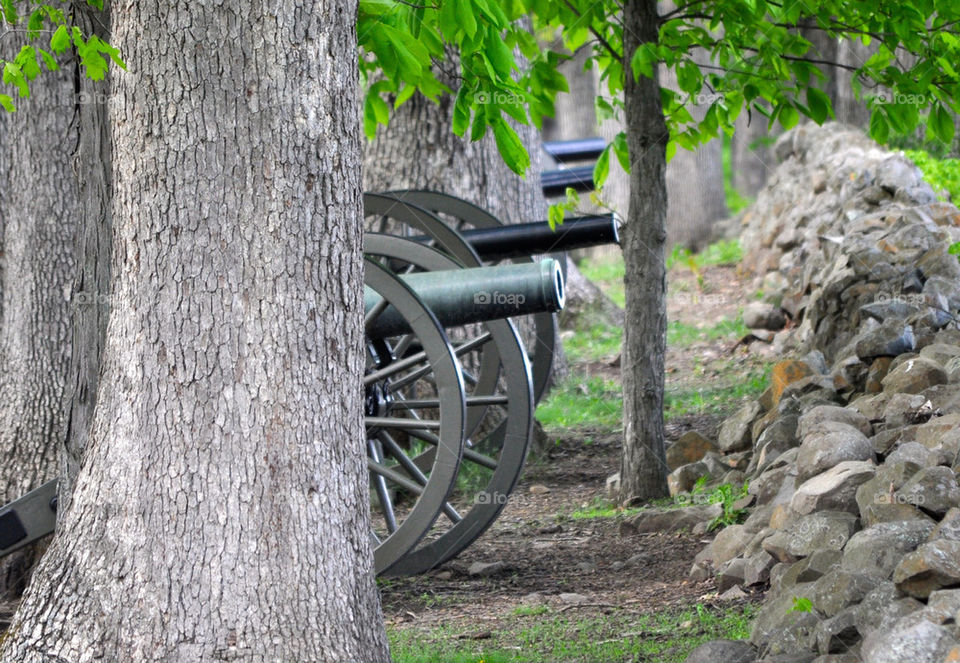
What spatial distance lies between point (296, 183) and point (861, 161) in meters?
7.52

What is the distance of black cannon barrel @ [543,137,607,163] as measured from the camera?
971cm

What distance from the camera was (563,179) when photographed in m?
8.98

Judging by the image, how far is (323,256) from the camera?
3.20 meters

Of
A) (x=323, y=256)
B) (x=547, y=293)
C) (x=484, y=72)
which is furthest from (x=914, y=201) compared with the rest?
(x=323, y=256)

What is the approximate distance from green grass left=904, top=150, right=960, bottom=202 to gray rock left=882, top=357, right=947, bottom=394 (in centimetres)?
377

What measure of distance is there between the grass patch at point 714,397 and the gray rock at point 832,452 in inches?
113

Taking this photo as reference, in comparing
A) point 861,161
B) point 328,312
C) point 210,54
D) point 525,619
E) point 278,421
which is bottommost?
point 525,619

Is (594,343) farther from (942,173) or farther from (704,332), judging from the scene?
(942,173)

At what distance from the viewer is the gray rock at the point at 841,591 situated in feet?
10.8

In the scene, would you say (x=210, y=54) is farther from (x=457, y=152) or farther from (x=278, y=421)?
(x=457, y=152)

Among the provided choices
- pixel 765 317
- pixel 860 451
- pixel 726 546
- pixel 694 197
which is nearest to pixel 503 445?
pixel 726 546

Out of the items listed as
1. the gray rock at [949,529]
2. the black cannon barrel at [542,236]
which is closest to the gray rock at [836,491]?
the gray rock at [949,529]

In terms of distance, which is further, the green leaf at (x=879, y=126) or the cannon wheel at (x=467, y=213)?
the cannon wheel at (x=467, y=213)

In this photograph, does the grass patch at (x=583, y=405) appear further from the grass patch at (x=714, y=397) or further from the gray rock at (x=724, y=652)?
the gray rock at (x=724, y=652)
